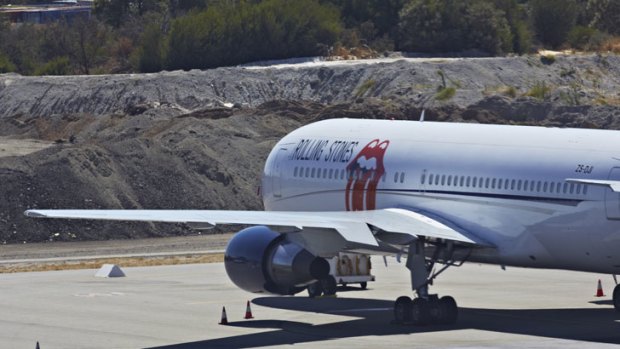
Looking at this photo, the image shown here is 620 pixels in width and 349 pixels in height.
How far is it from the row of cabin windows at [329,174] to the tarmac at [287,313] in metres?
3.45

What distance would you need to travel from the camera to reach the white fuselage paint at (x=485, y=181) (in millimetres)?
30281

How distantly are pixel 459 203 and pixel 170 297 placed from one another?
385 inches

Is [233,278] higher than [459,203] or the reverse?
the reverse

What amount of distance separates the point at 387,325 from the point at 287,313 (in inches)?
141

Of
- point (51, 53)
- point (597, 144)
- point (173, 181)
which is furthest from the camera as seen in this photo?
point (51, 53)

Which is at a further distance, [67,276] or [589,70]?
[589,70]

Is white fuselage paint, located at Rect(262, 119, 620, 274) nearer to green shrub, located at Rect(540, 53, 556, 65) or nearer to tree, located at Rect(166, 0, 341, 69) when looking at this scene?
green shrub, located at Rect(540, 53, 556, 65)

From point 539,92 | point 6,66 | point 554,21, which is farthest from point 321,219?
point 6,66

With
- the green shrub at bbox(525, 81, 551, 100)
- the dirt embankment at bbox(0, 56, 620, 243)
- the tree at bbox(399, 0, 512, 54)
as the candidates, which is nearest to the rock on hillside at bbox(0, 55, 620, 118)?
the dirt embankment at bbox(0, 56, 620, 243)

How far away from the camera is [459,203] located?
3309cm

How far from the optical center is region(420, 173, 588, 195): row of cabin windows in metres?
30.5

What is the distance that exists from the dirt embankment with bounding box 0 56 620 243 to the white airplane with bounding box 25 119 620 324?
26.4 metres

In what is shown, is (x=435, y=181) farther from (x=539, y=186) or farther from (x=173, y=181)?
(x=173, y=181)

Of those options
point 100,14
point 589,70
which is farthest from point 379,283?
point 100,14
